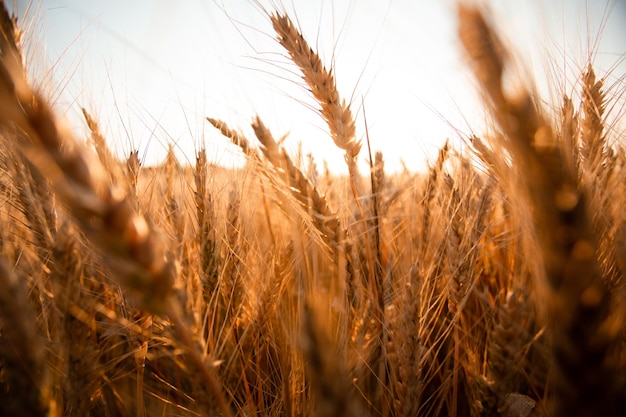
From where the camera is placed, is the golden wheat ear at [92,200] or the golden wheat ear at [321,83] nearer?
the golden wheat ear at [92,200]

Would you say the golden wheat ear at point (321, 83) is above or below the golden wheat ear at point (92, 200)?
above

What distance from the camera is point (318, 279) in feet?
2.97

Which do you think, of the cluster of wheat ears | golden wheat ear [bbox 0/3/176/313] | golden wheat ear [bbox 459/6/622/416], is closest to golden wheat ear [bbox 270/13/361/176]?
the cluster of wheat ears

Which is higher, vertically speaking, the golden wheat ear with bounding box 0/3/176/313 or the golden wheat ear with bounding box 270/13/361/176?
the golden wheat ear with bounding box 270/13/361/176

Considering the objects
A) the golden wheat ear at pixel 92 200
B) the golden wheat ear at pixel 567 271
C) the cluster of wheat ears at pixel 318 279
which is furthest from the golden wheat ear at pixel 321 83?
the golden wheat ear at pixel 92 200

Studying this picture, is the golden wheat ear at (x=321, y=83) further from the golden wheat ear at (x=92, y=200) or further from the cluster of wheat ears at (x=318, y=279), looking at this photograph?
the golden wheat ear at (x=92, y=200)

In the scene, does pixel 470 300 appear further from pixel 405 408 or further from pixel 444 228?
pixel 405 408

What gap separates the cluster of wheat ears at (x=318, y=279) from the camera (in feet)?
1.29

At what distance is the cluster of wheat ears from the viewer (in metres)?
0.39

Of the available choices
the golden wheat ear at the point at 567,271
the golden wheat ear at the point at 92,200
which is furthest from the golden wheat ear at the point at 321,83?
the golden wheat ear at the point at 92,200

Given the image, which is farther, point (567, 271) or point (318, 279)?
point (318, 279)

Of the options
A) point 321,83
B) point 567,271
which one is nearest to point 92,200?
point 567,271

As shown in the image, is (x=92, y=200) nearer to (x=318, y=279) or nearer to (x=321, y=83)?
(x=318, y=279)

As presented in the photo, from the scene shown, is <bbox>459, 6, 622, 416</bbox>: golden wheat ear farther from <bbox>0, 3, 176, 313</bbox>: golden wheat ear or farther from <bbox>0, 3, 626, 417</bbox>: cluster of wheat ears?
<bbox>0, 3, 176, 313</bbox>: golden wheat ear
